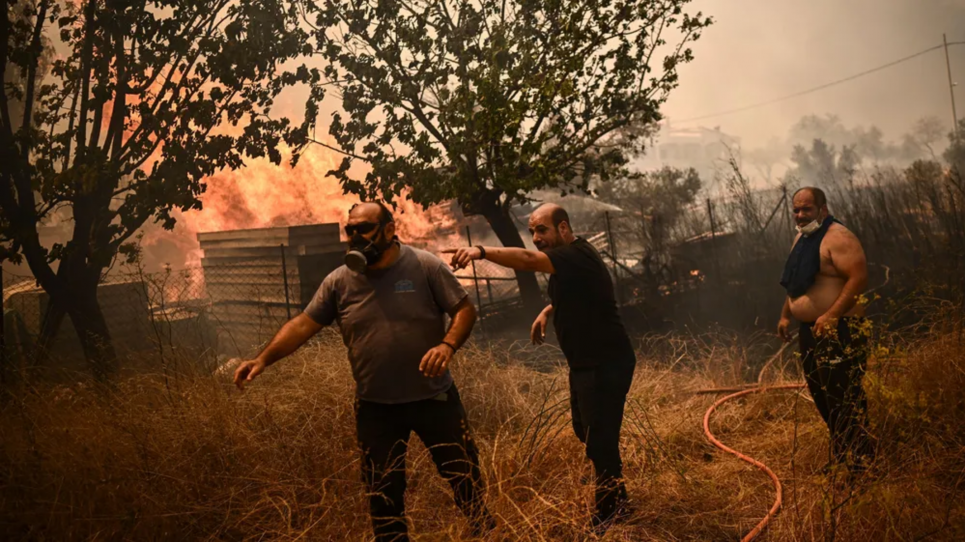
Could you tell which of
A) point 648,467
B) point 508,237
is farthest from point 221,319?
point 648,467

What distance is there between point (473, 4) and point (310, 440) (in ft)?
21.8

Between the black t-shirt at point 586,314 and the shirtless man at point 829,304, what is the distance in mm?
1171

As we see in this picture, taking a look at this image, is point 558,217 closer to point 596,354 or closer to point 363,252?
point 596,354

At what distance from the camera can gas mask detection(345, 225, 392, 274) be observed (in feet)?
10.1

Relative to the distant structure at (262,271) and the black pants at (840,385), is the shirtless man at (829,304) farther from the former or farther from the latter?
the distant structure at (262,271)

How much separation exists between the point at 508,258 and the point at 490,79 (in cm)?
489

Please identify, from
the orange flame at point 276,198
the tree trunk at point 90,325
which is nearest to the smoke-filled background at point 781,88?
the orange flame at point 276,198

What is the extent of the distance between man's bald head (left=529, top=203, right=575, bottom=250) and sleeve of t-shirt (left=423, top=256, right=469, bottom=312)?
0.63 meters

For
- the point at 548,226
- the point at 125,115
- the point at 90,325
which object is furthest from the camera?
the point at 125,115

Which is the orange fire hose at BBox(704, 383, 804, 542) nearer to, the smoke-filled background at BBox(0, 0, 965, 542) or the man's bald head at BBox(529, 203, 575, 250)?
the smoke-filled background at BBox(0, 0, 965, 542)

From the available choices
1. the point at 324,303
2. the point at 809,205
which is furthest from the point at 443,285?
the point at 809,205

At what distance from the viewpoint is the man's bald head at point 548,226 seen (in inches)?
143

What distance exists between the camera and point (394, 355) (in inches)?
121

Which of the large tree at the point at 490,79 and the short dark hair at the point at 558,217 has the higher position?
the large tree at the point at 490,79
